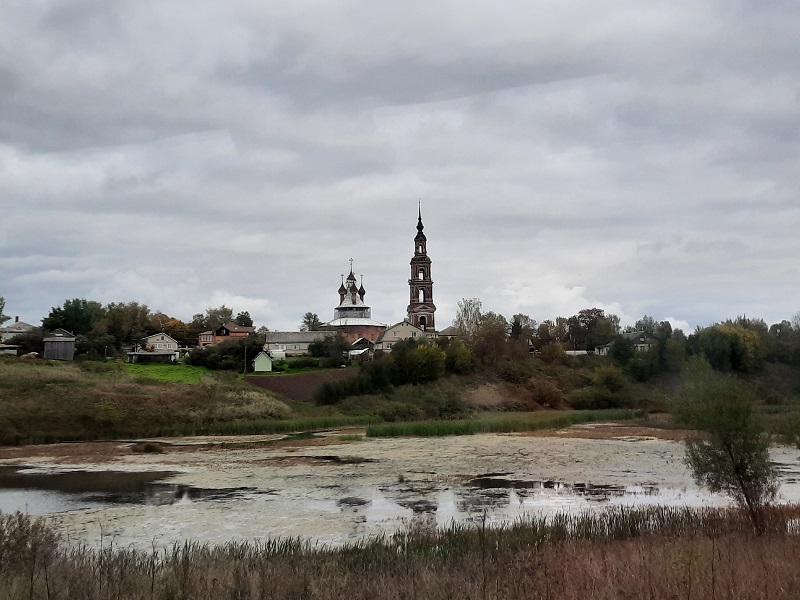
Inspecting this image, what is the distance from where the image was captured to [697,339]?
90500 mm

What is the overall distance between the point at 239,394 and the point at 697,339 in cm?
5714

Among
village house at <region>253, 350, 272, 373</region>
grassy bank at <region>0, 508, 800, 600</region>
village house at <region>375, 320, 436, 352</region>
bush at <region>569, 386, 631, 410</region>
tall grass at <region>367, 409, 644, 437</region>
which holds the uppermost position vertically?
village house at <region>375, 320, 436, 352</region>

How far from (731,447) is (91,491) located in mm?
22505

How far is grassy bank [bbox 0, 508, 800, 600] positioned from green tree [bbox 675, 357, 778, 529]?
56.0 inches

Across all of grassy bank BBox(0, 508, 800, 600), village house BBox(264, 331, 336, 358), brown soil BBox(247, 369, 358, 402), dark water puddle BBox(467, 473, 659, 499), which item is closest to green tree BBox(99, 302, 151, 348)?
village house BBox(264, 331, 336, 358)

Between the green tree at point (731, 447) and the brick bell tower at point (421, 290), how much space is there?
99798 millimetres

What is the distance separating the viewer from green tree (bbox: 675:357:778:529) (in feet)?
53.4

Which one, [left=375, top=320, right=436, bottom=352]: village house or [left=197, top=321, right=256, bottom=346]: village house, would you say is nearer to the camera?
[left=375, top=320, right=436, bottom=352]: village house

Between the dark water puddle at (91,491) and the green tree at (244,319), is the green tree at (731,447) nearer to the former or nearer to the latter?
the dark water puddle at (91,491)

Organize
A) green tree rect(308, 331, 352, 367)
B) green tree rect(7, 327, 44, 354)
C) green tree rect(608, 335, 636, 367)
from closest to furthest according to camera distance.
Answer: green tree rect(7, 327, 44, 354) < green tree rect(308, 331, 352, 367) < green tree rect(608, 335, 636, 367)

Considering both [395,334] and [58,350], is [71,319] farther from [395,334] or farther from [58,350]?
[395,334]

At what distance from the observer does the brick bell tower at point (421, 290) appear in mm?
118312

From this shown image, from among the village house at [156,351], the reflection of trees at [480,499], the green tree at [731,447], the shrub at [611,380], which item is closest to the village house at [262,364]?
the village house at [156,351]

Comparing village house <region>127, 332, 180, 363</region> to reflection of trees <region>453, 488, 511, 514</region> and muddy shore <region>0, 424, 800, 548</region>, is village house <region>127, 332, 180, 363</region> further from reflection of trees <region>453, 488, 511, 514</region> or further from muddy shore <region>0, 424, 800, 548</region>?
reflection of trees <region>453, 488, 511, 514</region>
